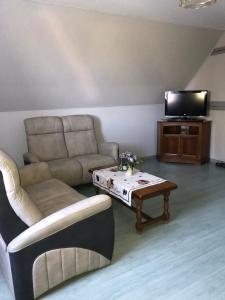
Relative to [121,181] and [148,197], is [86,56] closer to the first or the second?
[121,181]

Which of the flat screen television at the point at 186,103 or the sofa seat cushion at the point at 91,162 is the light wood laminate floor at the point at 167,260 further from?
the flat screen television at the point at 186,103

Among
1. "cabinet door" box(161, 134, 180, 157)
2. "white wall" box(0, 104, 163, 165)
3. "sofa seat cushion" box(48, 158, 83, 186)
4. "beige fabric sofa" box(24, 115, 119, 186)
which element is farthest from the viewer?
"cabinet door" box(161, 134, 180, 157)

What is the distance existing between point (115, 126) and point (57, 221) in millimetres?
3312

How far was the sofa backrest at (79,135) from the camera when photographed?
4.11 m

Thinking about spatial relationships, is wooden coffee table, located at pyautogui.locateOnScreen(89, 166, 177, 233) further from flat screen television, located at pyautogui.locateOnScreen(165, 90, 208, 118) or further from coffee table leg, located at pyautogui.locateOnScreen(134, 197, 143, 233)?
flat screen television, located at pyautogui.locateOnScreen(165, 90, 208, 118)

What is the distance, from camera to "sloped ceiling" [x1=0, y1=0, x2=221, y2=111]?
3010mm

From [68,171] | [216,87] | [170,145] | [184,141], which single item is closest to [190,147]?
[184,141]

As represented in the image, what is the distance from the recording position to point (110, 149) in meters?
4.07

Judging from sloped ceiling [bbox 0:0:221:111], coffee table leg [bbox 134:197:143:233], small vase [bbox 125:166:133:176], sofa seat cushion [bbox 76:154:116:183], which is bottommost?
coffee table leg [bbox 134:197:143:233]

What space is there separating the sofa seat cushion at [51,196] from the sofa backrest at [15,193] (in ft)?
1.55

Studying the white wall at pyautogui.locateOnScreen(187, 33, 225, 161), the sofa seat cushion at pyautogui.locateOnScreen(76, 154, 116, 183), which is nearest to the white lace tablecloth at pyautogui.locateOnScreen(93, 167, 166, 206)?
the sofa seat cushion at pyautogui.locateOnScreen(76, 154, 116, 183)

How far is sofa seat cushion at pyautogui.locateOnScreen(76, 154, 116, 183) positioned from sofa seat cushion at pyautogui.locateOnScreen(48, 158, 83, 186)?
0.07 m

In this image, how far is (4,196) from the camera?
162 centimetres

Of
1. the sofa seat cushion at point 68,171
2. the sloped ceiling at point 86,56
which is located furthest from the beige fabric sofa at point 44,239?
the sloped ceiling at point 86,56
